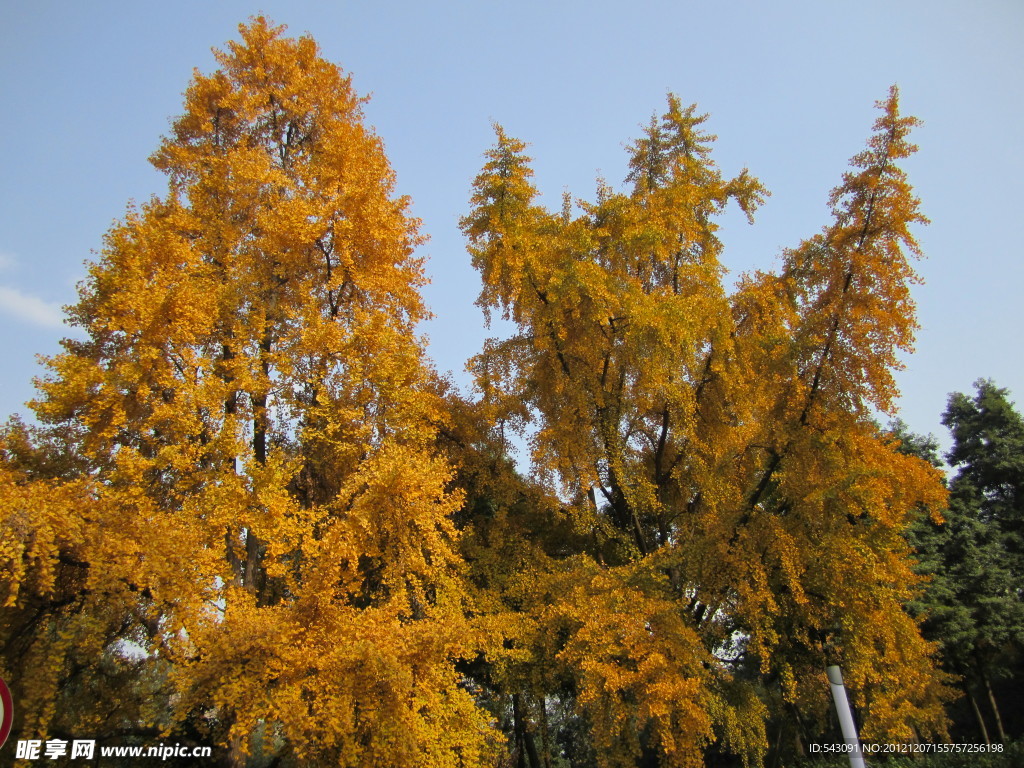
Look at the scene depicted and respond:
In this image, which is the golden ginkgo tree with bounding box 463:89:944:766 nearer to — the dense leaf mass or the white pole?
the dense leaf mass

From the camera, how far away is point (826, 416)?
32.4ft

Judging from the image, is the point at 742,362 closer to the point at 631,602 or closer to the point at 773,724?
the point at 631,602

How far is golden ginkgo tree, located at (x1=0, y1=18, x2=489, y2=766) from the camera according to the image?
24.8 ft

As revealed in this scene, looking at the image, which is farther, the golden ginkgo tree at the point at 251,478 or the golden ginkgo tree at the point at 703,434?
the golden ginkgo tree at the point at 703,434

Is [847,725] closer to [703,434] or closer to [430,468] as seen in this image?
[430,468]

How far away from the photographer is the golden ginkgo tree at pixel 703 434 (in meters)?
9.44

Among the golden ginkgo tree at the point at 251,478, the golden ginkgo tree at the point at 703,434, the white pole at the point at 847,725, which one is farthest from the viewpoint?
the golden ginkgo tree at the point at 703,434

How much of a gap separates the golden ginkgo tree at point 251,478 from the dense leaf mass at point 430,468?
56 millimetres

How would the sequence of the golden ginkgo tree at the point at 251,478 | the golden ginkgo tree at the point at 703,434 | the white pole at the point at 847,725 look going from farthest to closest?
the golden ginkgo tree at the point at 703,434, the golden ginkgo tree at the point at 251,478, the white pole at the point at 847,725

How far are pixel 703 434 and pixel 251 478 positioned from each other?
8138 millimetres

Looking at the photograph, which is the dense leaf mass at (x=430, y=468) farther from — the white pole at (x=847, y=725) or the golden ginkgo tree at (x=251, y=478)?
the white pole at (x=847, y=725)

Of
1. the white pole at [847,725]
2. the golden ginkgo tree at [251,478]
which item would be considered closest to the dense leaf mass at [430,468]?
the golden ginkgo tree at [251,478]

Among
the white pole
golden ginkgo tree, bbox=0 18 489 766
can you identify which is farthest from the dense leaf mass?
the white pole

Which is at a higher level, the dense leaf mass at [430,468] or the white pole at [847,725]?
the dense leaf mass at [430,468]
